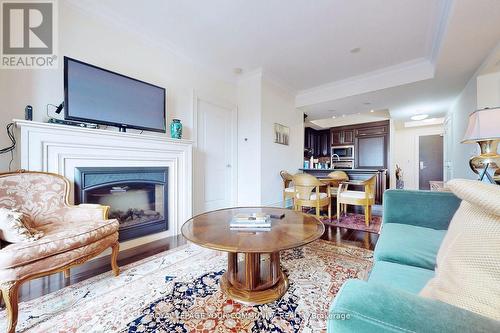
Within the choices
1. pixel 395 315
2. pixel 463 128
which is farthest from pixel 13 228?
pixel 463 128

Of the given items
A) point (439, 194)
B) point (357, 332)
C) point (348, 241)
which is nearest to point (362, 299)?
point (357, 332)

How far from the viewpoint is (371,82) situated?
3.70 m

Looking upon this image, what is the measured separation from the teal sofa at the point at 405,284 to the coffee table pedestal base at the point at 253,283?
0.65 m

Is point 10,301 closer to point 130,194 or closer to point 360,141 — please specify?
point 130,194

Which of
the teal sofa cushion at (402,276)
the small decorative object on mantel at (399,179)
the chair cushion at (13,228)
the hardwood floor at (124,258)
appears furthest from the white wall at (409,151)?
the chair cushion at (13,228)

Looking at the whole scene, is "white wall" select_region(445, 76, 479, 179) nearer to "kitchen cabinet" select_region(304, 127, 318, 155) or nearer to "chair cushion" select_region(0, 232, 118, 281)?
"kitchen cabinet" select_region(304, 127, 318, 155)

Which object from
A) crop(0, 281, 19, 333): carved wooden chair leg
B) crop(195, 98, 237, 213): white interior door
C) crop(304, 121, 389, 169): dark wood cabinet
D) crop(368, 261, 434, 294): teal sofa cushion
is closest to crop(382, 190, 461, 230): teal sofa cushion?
crop(368, 261, 434, 294): teal sofa cushion

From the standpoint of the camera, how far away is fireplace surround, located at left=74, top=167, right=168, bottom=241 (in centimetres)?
207

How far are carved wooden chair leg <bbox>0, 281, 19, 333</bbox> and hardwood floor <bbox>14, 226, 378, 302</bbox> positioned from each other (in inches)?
14.2

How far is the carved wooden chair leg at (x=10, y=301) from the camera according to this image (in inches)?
43.8

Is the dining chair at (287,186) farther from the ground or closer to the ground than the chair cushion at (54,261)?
farther from the ground

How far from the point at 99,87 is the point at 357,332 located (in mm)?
2745

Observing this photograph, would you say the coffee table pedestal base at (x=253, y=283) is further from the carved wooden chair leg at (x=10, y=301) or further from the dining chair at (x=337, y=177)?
the dining chair at (x=337, y=177)

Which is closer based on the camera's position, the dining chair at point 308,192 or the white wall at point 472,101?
the white wall at point 472,101
